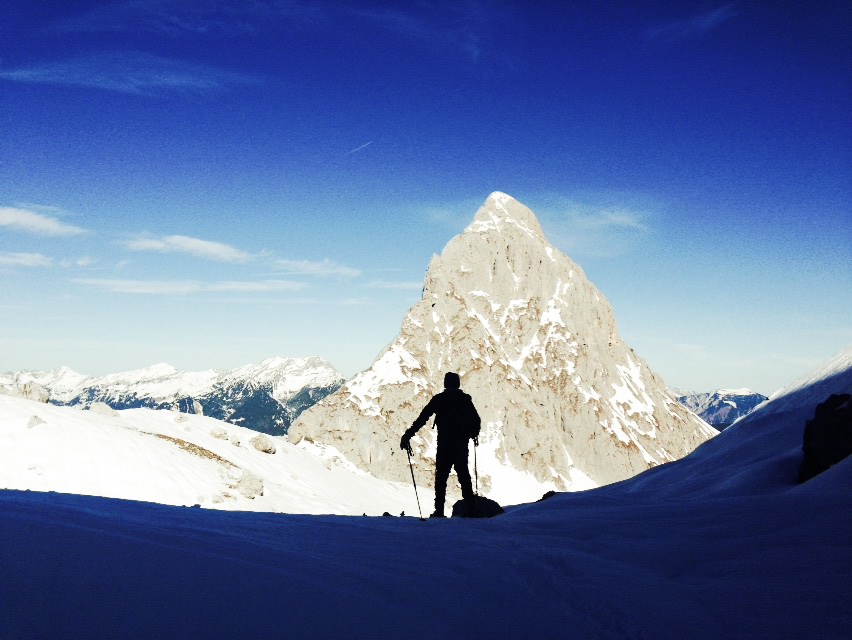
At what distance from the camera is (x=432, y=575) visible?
4.41 metres

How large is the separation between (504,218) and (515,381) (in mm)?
57721

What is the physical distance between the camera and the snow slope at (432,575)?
3.12m

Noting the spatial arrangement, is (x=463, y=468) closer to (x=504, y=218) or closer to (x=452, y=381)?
(x=452, y=381)

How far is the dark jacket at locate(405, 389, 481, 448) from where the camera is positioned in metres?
11.1

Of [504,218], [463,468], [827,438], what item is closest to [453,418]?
[463,468]

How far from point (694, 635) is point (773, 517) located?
2966mm

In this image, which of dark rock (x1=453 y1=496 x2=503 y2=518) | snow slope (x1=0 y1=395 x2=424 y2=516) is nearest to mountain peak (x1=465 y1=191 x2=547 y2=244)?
snow slope (x1=0 y1=395 x2=424 y2=516)

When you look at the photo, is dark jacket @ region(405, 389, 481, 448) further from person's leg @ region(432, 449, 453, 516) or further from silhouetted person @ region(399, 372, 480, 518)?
person's leg @ region(432, 449, 453, 516)

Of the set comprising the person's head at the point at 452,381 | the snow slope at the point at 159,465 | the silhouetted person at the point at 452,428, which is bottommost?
the snow slope at the point at 159,465

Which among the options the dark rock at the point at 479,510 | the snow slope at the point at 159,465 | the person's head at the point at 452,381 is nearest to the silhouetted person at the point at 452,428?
the person's head at the point at 452,381

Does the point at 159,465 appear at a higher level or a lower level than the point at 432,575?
lower

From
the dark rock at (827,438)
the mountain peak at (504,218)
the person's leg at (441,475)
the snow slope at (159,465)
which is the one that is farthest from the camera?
the mountain peak at (504,218)

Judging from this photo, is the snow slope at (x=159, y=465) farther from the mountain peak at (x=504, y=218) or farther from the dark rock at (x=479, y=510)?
the mountain peak at (x=504, y=218)

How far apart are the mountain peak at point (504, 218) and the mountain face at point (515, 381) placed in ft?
1.61
